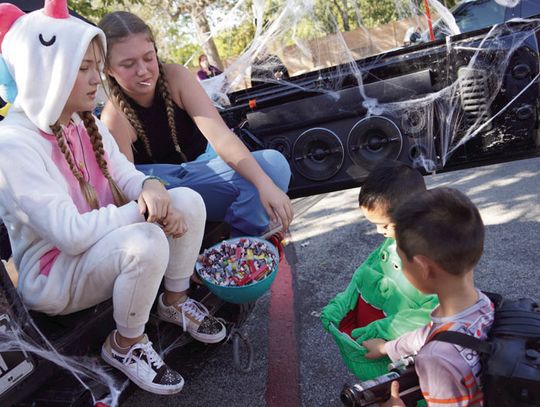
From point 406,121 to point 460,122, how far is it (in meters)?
0.37

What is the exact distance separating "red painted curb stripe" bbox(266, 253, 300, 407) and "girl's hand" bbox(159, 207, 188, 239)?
93 cm

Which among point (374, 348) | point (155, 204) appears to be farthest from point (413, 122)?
point (155, 204)

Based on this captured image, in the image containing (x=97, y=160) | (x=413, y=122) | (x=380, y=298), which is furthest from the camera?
(x=413, y=122)

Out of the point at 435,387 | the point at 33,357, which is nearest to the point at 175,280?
the point at 33,357

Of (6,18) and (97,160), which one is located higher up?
(6,18)

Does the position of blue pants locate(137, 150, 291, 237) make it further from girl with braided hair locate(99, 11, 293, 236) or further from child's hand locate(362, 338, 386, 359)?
child's hand locate(362, 338, 386, 359)

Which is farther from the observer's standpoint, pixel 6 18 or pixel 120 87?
pixel 120 87

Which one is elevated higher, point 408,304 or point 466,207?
point 466,207

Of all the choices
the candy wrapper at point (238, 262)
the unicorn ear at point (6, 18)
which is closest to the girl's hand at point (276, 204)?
the candy wrapper at point (238, 262)

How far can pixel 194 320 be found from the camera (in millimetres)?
2018

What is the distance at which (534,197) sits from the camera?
384 centimetres

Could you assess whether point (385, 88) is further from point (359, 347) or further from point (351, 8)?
point (359, 347)

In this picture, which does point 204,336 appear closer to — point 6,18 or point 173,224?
point 173,224

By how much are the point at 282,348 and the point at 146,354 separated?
3.20 feet
